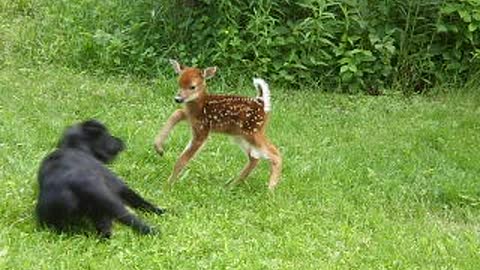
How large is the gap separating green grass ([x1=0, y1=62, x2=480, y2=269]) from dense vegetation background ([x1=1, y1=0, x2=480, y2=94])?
397mm

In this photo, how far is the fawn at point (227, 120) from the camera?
770cm

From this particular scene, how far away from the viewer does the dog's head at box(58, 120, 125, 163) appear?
6758 mm

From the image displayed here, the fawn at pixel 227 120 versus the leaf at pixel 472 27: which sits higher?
the fawn at pixel 227 120

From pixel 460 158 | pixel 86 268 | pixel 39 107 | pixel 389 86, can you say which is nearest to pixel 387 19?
pixel 389 86

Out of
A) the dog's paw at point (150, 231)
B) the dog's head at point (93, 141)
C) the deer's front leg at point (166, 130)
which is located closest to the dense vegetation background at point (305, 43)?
the deer's front leg at point (166, 130)

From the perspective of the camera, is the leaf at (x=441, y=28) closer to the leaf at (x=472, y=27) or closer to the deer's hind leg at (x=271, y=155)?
the leaf at (x=472, y=27)

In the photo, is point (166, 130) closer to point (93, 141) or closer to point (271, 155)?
point (271, 155)

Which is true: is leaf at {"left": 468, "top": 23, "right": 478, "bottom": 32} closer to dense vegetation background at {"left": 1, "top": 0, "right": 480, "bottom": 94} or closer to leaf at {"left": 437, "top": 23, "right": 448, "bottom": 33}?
dense vegetation background at {"left": 1, "top": 0, "right": 480, "bottom": 94}

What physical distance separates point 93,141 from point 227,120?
125 cm

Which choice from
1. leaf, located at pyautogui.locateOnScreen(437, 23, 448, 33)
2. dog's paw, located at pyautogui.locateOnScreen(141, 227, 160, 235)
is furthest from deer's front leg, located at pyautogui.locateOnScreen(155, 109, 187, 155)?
leaf, located at pyautogui.locateOnScreen(437, 23, 448, 33)

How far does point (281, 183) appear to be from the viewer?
25.5 feet

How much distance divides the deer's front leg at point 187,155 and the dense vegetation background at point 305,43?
3371mm

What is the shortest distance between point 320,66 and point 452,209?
3.98 metres

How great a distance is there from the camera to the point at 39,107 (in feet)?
31.0
